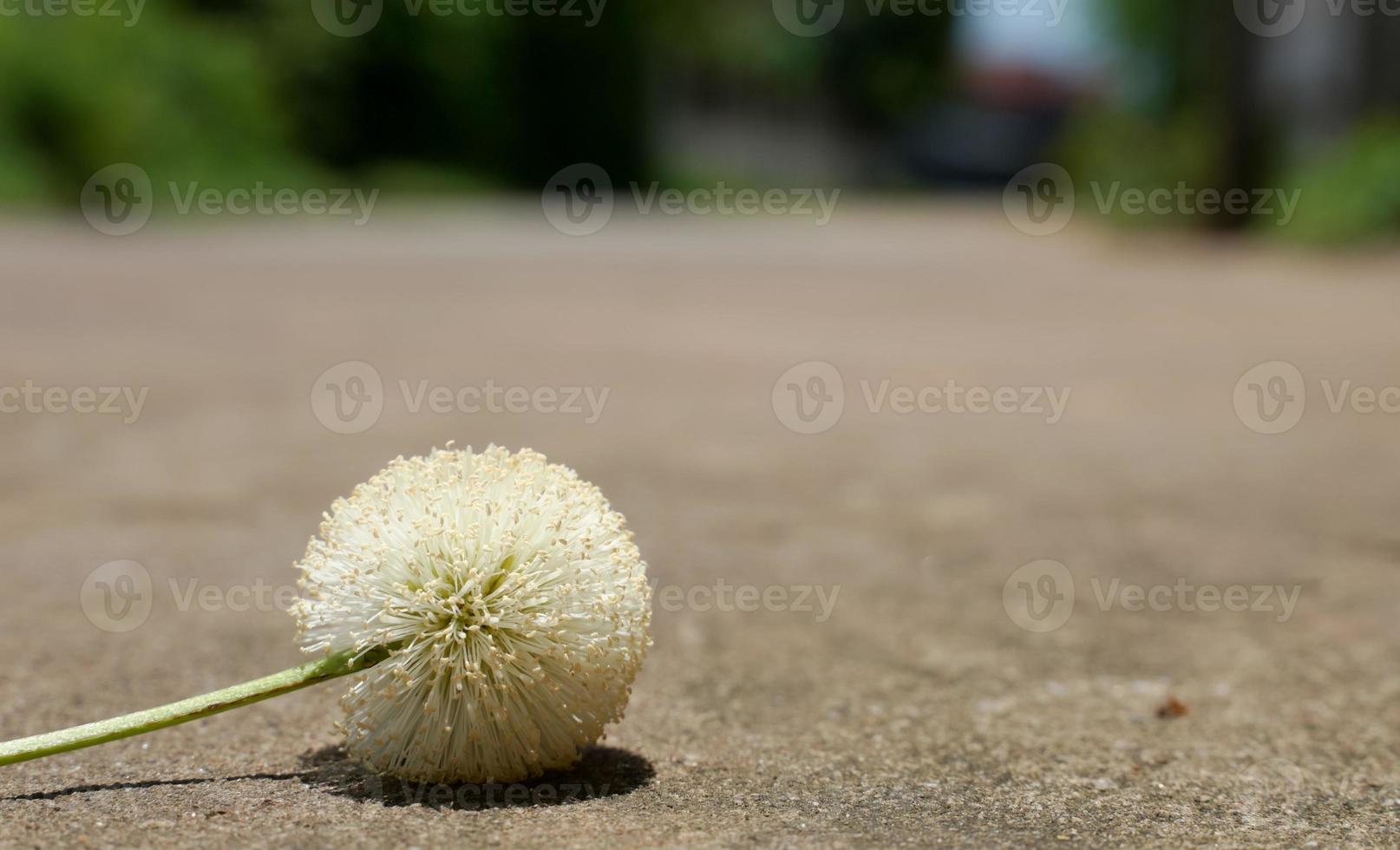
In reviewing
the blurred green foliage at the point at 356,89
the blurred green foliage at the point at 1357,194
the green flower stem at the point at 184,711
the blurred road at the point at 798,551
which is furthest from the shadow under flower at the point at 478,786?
the blurred green foliage at the point at 356,89

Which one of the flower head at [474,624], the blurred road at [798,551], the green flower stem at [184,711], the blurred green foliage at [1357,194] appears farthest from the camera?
the blurred green foliage at [1357,194]

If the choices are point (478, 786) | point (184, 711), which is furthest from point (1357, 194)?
point (184, 711)

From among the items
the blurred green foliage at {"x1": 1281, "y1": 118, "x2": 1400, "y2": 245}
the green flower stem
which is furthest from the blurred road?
the blurred green foliage at {"x1": 1281, "y1": 118, "x2": 1400, "y2": 245}

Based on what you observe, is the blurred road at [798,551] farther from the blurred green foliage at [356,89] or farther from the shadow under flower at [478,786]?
the blurred green foliage at [356,89]

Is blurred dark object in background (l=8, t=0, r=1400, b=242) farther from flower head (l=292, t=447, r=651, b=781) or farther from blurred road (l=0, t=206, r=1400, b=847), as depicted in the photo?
flower head (l=292, t=447, r=651, b=781)

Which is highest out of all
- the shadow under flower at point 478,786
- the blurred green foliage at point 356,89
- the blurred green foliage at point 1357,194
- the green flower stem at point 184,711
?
the blurred green foliage at point 356,89

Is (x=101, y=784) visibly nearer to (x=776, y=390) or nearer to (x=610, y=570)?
(x=610, y=570)

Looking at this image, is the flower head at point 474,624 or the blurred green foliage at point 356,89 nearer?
the flower head at point 474,624
